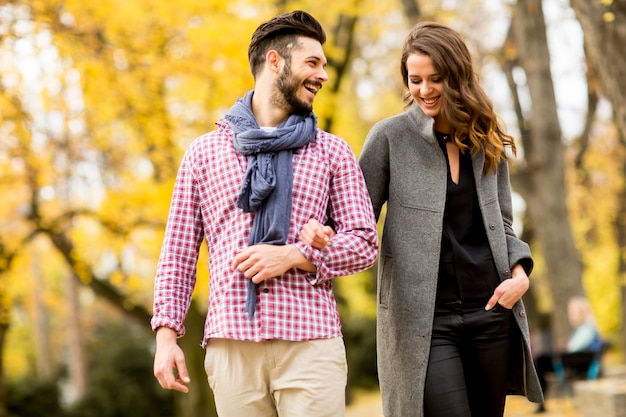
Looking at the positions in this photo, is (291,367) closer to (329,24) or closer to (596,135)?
(329,24)

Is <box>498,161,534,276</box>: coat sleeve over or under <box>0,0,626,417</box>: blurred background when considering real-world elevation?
under

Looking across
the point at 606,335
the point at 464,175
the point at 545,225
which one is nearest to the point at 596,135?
the point at 545,225

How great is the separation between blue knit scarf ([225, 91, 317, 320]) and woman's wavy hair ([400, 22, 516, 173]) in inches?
28.5

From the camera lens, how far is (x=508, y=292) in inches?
139

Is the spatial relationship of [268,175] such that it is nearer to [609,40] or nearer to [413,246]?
[413,246]

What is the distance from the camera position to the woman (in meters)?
3.53

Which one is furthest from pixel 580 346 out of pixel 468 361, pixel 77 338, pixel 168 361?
pixel 77 338

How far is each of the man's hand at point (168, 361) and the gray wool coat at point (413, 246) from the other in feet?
3.28

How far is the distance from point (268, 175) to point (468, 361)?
1.20 meters

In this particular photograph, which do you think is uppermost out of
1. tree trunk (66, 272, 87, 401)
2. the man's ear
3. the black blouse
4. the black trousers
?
the man's ear

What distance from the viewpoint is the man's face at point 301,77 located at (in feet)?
10.6

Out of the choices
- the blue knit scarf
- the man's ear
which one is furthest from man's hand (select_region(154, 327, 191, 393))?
the man's ear

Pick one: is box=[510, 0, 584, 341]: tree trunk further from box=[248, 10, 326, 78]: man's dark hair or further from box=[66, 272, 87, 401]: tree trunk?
box=[66, 272, 87, 401]: tree trunk

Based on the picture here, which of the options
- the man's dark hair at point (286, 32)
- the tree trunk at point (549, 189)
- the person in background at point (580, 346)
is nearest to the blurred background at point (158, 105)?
the tree trunk at point (549, 189)
